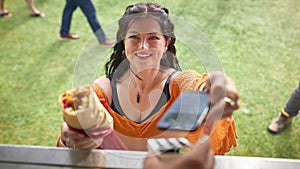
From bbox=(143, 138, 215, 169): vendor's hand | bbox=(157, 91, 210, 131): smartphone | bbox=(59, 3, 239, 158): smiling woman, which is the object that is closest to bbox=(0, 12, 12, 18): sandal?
bbox=(59, 3, 239, 158): smiling woman

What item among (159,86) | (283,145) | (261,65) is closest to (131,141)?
(159,86)

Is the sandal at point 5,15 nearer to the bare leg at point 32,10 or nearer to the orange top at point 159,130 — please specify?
the bare leg at point 32,10

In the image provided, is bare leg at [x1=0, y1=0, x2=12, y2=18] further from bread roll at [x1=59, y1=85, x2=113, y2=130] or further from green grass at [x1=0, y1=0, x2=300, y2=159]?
bread roll at [x1=59, y1=85, x2=113, y2=130]

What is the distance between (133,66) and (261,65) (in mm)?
1580

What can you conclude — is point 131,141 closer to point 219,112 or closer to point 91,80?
point 91,80

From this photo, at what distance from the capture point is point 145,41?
84cm

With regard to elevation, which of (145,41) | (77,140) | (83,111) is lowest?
(77,140)

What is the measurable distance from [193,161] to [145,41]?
0.37 metres

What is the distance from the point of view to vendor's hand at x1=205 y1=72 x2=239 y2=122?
59 cm

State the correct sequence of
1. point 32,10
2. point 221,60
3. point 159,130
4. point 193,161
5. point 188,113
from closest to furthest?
point 193,161 < point 188,113 < point 159,130 < point 221,60 < point 32,10

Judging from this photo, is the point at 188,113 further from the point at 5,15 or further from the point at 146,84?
the point at 5,15

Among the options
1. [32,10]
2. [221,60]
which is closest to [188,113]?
[221,60]

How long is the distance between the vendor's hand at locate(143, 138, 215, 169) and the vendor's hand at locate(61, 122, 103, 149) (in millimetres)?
268

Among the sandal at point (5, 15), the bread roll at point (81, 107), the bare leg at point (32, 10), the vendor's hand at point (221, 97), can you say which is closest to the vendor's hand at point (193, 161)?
the vendor's hand at point (221, 97)
